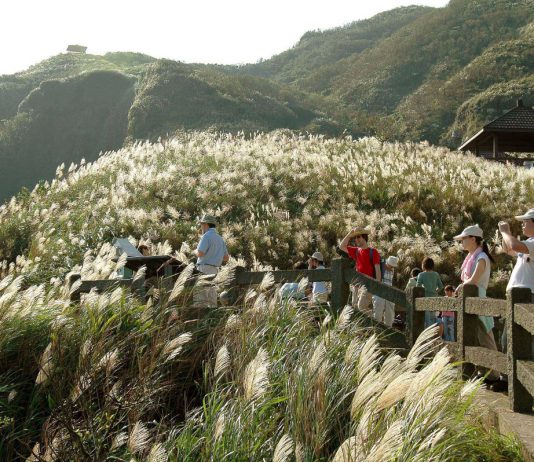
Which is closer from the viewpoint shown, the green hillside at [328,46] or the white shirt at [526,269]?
the white shirt at [526,269]

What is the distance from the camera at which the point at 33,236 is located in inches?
715

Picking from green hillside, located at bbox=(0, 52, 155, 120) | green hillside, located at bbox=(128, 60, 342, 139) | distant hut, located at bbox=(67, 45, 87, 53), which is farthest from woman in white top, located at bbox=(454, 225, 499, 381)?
distant hut, located at bbox=(67, 45, 87, 53)

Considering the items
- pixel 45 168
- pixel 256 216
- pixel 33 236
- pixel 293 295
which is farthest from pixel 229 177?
pixel 45 168

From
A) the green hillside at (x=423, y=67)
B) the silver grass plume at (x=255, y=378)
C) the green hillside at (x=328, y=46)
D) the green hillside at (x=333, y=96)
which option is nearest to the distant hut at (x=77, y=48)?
the green hillside at (x=333, y=96)

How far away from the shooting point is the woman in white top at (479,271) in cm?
868

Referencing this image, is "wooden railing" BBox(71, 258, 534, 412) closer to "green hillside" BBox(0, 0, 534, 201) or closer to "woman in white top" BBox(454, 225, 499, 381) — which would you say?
"woman in white top" BBox(454, 225, 499, 381)

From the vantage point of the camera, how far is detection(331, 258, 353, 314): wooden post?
30.3 feet

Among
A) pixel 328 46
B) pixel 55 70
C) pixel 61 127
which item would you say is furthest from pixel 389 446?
pixel 328 46

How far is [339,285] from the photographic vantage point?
9289 mm

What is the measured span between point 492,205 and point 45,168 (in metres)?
61.1

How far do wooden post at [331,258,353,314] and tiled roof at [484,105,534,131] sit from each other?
25.1 meters

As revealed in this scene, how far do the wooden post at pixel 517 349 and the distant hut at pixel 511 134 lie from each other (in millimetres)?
25660

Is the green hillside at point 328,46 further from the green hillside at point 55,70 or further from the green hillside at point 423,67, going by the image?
the green hillside at point 55,70

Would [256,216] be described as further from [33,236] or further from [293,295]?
[293,295]
